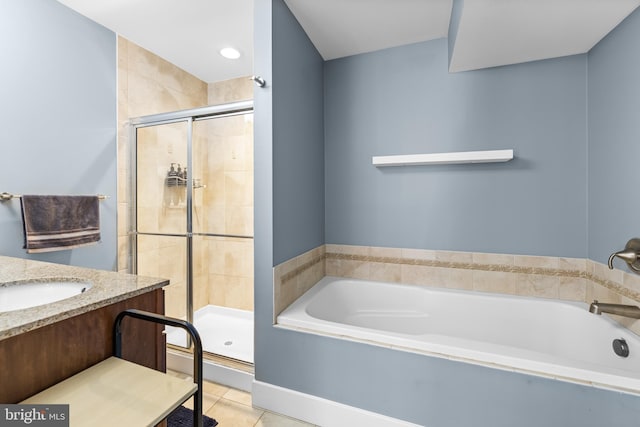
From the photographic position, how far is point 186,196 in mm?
2328

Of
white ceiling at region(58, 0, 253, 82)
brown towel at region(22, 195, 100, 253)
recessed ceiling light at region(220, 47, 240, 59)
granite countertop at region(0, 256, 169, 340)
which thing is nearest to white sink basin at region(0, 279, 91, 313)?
granite countertop at region(0, 256, 169, 340)

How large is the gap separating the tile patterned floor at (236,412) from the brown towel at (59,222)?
4.30ft

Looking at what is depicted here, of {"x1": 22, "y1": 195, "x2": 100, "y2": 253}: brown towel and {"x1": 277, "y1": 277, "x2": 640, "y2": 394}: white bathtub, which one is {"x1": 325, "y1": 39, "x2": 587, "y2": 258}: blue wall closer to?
{"x1": 277, "y1": 277, "x2": 640, "y2": 394}: white bathtub

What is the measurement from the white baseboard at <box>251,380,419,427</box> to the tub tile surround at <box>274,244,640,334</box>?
459 millimetres

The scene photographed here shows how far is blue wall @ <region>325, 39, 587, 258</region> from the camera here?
188cm

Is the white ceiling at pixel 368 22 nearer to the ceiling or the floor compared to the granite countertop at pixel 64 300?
nearer to the ceiling

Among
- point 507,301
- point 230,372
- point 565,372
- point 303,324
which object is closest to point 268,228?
point 303,324

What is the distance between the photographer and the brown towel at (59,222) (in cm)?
170

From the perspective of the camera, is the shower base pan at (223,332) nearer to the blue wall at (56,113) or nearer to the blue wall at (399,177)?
the blue wall at (399,177)

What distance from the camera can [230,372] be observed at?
1887 mm

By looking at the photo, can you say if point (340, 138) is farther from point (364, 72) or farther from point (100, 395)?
point (100, 395)

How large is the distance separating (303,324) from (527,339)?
4.79 ft

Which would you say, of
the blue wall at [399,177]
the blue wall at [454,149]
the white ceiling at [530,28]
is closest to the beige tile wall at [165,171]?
the blue wall at [399,177]

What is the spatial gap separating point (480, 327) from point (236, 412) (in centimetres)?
165
